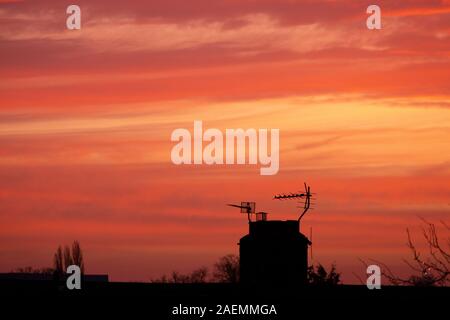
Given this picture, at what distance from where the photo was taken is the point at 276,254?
202 ft

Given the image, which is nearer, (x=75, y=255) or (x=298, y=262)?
(x=298, y=262)

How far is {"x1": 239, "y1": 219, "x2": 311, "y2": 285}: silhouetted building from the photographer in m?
61.4

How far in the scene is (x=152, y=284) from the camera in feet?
126

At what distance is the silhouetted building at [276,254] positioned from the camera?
201 feet

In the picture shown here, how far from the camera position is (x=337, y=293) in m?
35.6
